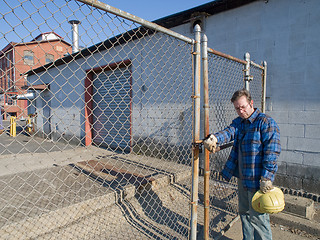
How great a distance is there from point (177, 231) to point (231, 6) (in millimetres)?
4973

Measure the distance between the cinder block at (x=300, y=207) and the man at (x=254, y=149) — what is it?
152 cm

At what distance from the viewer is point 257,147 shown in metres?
2.22

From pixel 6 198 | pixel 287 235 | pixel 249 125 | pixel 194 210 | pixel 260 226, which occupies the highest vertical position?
pixel 249 125

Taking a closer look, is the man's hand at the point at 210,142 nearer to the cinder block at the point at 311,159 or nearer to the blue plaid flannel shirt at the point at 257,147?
the blue plaid flannel shirt at the point at 257,147

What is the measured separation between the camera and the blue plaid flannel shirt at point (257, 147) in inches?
83.6

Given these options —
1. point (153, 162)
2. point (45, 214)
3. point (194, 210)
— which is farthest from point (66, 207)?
point (153, 162)

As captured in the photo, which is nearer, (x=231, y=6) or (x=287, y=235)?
(x=287, y=235)

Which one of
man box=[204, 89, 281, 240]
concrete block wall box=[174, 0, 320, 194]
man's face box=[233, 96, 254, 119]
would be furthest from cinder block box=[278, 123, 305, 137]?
man's face box=[233, 96, 254, 119]

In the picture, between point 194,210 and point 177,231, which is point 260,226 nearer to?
point 194,210


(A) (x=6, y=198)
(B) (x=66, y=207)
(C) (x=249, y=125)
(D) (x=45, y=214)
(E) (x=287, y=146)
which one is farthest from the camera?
(E) (x=287, y=146)

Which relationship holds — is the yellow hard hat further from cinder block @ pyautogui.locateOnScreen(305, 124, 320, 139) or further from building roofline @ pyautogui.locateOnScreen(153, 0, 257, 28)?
building roofline @ pyautogui.locateOnScreen(153, 0, 257, 28)

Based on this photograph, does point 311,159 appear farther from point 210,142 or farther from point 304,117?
point 210,142

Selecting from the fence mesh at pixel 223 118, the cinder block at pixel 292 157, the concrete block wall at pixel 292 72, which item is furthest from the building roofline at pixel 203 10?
the cinder block at pixel 292 157

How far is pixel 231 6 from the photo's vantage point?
513 centimetres
